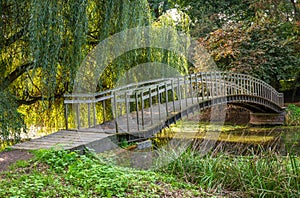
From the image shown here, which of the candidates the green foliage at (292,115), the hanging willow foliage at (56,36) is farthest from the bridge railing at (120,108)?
the green foliage at (292,115)

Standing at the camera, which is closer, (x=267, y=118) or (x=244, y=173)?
(x=244, y=173)

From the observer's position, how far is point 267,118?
667 inches

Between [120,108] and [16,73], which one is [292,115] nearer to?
[120,108]

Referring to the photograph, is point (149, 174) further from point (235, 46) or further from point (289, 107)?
point (289, 107)

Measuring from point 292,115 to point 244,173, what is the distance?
13.5 m

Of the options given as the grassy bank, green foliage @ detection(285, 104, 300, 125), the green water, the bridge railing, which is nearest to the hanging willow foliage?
the bridge railing

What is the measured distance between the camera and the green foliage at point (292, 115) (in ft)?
52.8

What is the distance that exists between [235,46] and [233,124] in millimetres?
4365

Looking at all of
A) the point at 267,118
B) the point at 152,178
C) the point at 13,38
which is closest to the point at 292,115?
the point at 267,118

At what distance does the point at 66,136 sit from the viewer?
6.47m

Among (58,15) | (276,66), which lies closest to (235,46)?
(276,66)

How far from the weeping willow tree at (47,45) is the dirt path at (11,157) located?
949mm

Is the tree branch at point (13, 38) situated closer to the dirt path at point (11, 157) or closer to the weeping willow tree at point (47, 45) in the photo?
the weeping willow tree at point (47, 45)

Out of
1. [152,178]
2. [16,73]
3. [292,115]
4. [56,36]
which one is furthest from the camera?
[292,115]
